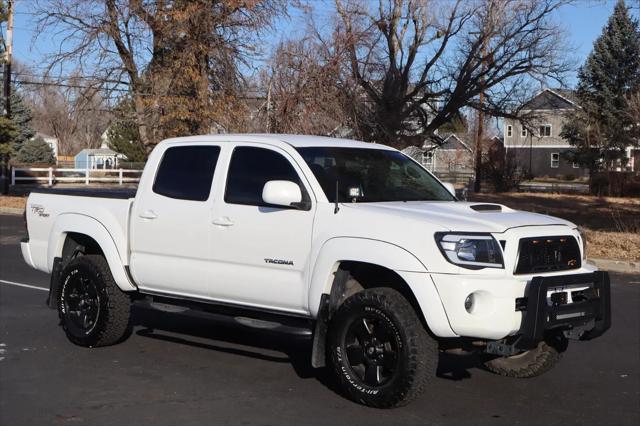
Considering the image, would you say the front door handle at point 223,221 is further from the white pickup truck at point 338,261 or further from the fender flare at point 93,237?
the fender flare at point 93,237

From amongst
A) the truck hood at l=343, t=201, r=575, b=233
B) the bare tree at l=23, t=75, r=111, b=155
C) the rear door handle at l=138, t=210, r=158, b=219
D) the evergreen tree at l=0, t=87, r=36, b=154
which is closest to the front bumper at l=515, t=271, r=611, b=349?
the truck hood at l=343, t=201, r=575, b=233

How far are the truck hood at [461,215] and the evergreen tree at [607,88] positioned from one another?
46.6 metres

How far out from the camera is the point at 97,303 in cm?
780

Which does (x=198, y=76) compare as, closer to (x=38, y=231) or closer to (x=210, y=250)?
(x=38, y=231)

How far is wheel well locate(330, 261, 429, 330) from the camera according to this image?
20.2 feet

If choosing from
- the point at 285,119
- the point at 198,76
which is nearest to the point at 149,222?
the point at 285,119

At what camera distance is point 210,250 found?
273 inches

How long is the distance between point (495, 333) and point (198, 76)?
77.2 ft

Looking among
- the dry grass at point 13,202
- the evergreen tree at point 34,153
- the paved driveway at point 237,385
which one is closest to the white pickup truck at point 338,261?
the paved driveway at point 237,385

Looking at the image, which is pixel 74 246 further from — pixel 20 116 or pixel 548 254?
pixel 20 116

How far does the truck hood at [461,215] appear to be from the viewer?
5.83m

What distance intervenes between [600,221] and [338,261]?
18176 millimetres

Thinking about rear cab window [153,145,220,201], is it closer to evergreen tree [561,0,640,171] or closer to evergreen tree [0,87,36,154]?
evergreen tree [561,0,640,171]

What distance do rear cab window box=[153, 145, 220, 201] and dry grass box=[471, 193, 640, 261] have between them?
10291 mm
